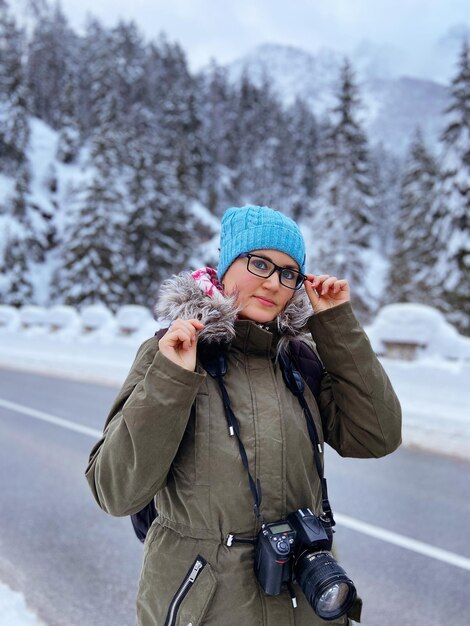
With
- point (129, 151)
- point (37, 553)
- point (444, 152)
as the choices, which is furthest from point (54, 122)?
point (37, 553)

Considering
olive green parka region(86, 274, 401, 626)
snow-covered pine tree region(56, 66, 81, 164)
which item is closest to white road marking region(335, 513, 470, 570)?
olive green parka region(86, 274, 401, 626)

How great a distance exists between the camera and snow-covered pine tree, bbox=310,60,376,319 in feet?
85.5

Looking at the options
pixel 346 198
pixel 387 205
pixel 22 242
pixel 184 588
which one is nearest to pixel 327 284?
pixel 184 588

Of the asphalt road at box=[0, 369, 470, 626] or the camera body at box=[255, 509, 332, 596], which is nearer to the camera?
the camera body at box=[255, 509, 332, 596]

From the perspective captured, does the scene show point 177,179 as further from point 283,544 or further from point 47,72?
point 47,72

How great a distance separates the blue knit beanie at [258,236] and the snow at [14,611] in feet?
8.75

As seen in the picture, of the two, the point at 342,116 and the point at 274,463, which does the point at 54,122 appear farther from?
the point at 274,463

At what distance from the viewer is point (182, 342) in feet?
4.62

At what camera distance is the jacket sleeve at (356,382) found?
1627 mm

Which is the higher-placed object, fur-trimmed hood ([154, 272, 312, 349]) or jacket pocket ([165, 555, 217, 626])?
fur-trimmed hood ([154, 272, 312, 349])

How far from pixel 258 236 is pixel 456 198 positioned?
22.7m

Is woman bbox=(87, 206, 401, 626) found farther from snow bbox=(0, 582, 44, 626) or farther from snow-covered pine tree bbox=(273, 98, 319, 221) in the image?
snow-covered pine tree bbox=(273, 98, 319, 221)

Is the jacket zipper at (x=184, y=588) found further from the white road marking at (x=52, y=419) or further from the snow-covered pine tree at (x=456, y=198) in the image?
the snow-covered pine tree at (x=456, y=198)

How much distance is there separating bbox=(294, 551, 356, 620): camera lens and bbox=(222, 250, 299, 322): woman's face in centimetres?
72
